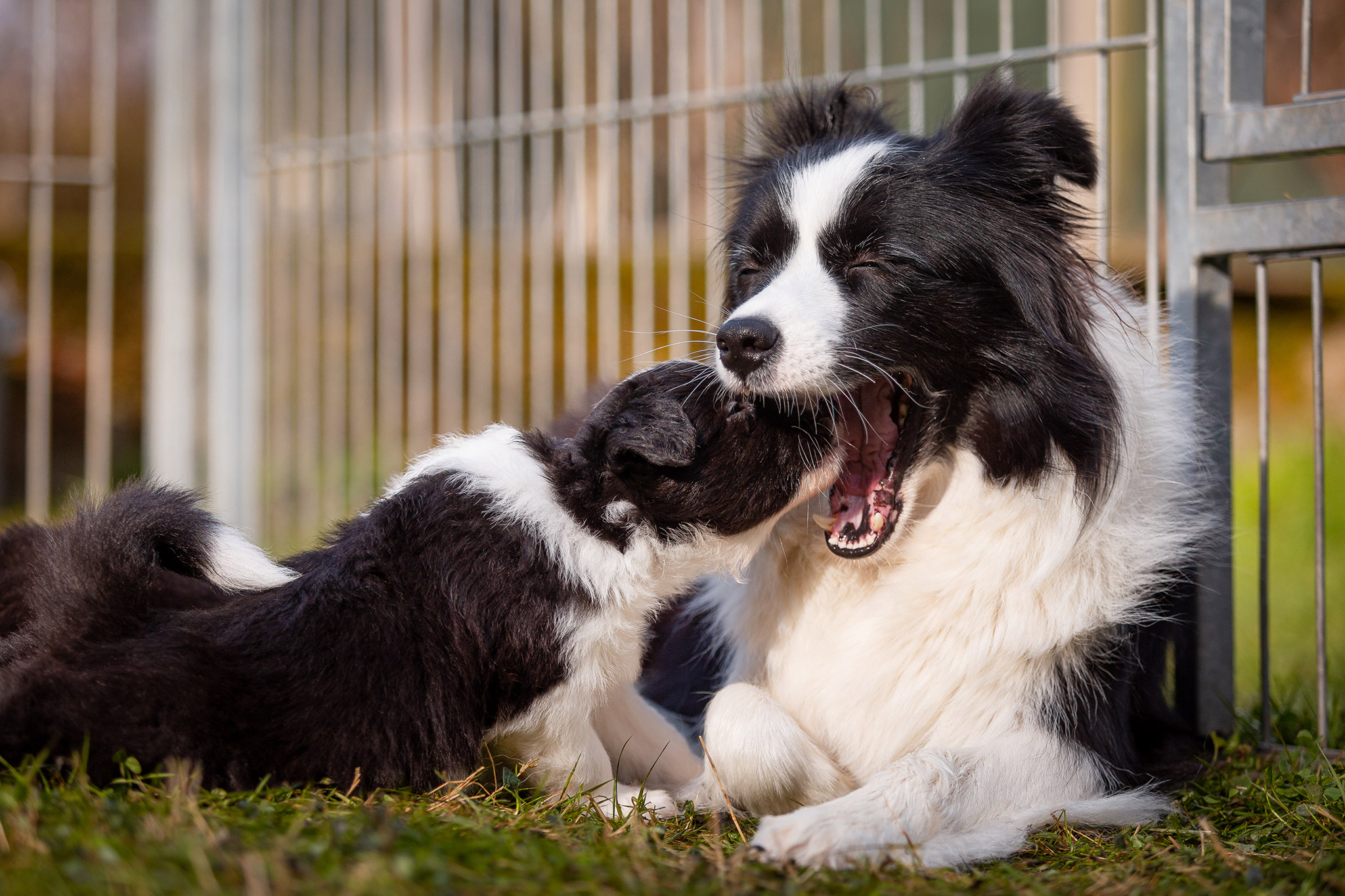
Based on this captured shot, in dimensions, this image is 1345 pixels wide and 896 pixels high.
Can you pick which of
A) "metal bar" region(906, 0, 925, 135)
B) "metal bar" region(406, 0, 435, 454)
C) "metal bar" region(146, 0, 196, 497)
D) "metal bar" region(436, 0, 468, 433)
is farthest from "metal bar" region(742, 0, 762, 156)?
"metal bar" region(146, 0, 196, 497)

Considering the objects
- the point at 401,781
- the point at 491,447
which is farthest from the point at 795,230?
the point at 401,781

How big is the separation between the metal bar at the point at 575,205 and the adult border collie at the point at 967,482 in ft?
9.25

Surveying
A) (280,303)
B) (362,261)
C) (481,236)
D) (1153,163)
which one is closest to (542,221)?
(481,236)

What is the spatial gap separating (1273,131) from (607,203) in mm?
3231

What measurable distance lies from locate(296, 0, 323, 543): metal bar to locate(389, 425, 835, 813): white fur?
3848 mm

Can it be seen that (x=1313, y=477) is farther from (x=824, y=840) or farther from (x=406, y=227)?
(x=406, y=227)

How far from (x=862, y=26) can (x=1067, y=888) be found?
22.6 feet

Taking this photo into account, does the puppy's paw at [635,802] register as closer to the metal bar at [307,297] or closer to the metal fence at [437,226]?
the metal fence at [437,226]

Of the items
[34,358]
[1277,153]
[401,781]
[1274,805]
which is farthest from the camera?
[34,358]

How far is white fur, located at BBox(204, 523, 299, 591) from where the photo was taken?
2486 mm

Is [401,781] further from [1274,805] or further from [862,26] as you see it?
[862,26]

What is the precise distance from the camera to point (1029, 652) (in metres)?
2.55

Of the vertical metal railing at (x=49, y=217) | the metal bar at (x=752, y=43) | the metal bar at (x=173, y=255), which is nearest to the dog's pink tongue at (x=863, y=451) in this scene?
the metal bar at (x=752, y=43)

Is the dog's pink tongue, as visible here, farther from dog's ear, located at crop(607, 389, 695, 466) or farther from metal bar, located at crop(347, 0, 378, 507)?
metal bar, located at crop(347, 0, 378, 507)
